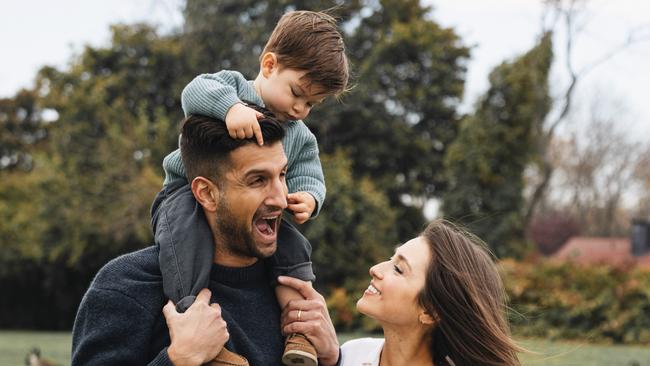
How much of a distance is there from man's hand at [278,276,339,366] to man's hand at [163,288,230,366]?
302 millimetres

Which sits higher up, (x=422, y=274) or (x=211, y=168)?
(x=211, y=168)

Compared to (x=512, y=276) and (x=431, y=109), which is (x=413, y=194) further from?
(x=512, y=276)

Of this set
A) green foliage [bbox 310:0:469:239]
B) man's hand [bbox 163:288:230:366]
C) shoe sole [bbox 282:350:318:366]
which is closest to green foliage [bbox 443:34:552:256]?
green foliage [bbox 310:0:469:239]

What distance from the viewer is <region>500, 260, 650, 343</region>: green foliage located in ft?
49.9

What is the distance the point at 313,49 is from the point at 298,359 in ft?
3.70

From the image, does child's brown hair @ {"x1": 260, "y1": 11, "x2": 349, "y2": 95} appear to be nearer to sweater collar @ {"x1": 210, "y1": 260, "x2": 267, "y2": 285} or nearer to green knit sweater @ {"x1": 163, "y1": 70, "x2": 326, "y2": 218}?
green knit sweater @ {"x1": 163, "y1": 70, "x2": 326, "y2": 218}

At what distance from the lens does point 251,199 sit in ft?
8.30

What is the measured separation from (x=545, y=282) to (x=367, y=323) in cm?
378

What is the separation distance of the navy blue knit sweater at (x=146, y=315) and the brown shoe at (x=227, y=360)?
71 millimetres

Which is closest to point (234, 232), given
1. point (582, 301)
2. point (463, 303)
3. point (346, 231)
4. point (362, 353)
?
point (362, 353)

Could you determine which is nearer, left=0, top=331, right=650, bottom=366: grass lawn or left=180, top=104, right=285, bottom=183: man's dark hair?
left=180, top=104, right=285, bottom=183: man's dark hair

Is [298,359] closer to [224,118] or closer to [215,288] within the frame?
[215,288]

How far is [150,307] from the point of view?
2471 mm

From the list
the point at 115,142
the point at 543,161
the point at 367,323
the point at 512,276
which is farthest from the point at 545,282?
the point at 115,142
